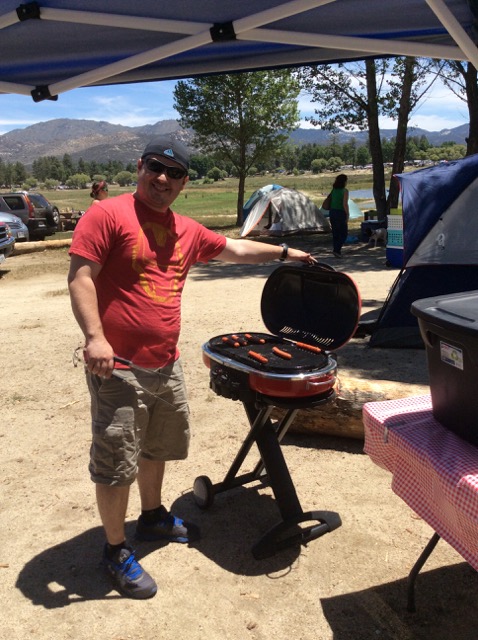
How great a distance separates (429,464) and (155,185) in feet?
5.22

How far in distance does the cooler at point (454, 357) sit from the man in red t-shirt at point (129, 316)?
1.18 meters

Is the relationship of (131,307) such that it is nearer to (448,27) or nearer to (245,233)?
(448,27)

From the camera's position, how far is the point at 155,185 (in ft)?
8.68

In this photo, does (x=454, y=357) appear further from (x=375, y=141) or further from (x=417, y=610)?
(x=375, y=141)

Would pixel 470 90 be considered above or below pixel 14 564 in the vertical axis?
above

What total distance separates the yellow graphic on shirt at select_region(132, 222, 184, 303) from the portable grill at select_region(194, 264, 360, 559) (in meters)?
0.43

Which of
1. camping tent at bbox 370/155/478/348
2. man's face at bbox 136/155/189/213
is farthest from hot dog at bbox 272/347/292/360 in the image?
camping tent at bbox 370/155/478/348

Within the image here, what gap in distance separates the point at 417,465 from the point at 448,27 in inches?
126

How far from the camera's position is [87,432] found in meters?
4.50

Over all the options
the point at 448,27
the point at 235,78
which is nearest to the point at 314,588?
the point at 448,27

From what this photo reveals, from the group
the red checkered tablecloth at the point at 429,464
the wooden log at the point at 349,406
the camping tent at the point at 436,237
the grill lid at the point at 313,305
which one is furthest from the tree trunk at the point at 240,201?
the red checkered tablecloth at the point at 429,464

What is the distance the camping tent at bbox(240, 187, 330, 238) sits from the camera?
1789 cm

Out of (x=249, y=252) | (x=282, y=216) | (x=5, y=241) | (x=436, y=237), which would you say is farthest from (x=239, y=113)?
(x=249, y=252)

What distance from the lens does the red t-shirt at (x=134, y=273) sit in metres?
2.51
